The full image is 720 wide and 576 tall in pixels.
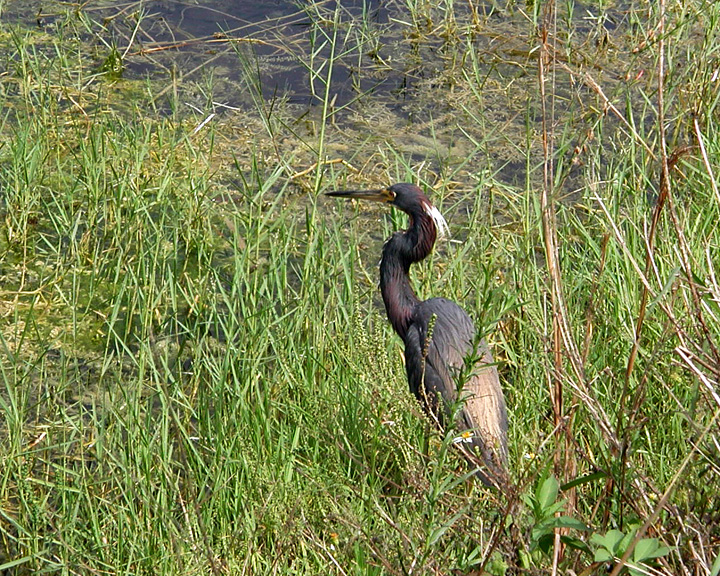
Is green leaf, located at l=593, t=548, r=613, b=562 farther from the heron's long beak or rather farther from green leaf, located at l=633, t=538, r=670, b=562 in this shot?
the heron's long beak

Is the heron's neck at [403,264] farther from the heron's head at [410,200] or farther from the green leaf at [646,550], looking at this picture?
the green leaf at [646,550]

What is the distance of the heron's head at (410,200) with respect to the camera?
3714mm

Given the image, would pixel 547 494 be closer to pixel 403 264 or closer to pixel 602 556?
pixel 602 556

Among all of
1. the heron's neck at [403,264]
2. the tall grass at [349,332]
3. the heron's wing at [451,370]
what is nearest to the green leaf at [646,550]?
the tall grass at [349,332]

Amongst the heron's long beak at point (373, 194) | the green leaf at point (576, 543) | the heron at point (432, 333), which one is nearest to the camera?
the green leaf at point (576, 543)

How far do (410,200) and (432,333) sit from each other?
2.05 ft

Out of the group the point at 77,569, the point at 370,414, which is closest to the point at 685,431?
the point at 370,414

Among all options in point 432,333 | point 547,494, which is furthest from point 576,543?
point 432,333

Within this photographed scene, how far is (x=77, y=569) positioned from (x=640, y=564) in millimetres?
1514

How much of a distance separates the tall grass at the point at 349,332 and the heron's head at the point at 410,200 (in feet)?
0.45

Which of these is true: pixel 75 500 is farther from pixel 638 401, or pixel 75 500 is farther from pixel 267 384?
pixel 638 401

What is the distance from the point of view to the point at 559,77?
18.7 ft

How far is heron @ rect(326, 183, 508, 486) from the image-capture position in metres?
3.21

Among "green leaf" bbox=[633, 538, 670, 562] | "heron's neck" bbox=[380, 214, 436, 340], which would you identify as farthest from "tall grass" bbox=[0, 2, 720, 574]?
"heron's neck" bbox=[380, 214, 436, 340]
